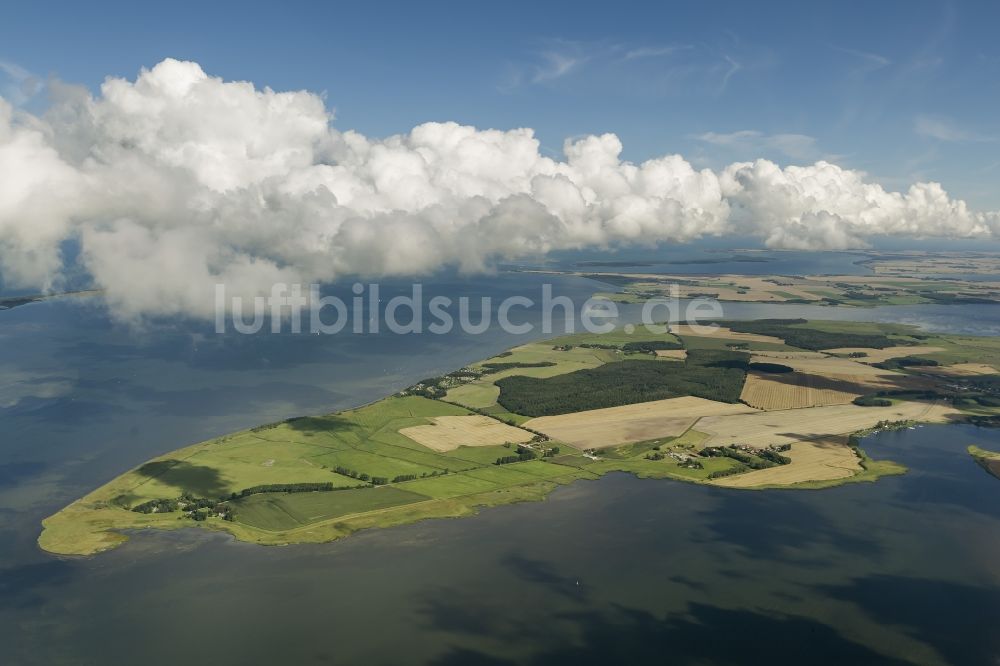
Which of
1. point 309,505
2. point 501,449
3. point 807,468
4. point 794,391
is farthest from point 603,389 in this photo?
point 309,505

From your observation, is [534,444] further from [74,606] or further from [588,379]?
[74,606]

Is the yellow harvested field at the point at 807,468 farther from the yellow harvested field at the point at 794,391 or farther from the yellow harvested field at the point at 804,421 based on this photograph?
the yellow harvested field at the point at 794,391

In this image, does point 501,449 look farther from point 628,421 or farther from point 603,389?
point 603,389

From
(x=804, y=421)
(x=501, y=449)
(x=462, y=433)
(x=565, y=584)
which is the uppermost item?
(x=804, y=421)

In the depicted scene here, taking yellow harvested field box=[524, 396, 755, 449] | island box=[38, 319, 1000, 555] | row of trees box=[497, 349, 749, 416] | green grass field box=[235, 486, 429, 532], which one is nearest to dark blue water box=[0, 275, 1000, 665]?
island box=[38, 319, 1000, 555]

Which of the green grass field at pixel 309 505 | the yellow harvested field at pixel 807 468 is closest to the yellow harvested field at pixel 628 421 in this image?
the yellow harvested field at pixel 807 468

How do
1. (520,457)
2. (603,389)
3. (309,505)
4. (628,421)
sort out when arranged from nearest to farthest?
1. (309,505)
2. (520,457)
3. (628,421)
4. (603,389)
